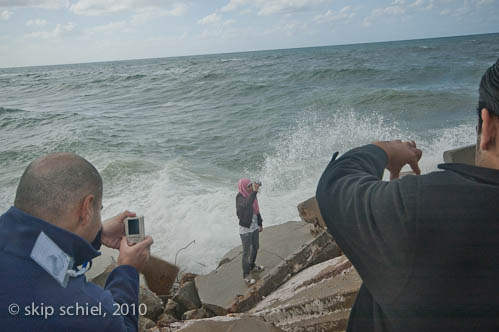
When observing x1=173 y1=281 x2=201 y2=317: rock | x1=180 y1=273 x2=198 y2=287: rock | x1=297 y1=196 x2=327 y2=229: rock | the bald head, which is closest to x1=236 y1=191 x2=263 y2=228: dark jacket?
x1=297 y1=196 x2=327 y2=229: rock

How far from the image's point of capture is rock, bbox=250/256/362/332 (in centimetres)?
258

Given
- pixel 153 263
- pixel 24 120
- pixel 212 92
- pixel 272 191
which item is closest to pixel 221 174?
pixel 272 191

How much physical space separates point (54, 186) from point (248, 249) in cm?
396

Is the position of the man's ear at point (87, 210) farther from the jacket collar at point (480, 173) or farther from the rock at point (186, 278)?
the rock at point (186, 278)

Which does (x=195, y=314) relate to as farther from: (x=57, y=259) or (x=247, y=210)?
(x=57, y=259)

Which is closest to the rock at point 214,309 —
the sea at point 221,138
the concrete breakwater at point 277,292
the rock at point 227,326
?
the concrete breakwater at point 277,292

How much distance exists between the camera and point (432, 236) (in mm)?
803

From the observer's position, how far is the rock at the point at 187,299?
4.67 metres

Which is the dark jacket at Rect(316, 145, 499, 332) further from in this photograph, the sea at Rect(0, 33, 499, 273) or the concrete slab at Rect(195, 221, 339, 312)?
the sea at Rect(0, 33, 499, 273)

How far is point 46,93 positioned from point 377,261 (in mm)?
38864

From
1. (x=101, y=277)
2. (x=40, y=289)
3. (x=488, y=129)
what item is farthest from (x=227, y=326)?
(x=101, y=277)

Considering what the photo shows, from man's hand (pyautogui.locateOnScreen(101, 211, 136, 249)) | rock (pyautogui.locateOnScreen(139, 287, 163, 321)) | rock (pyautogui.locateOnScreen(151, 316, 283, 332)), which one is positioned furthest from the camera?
rock (pyautogui.locateOnScreen(139, 287, 163, 321))

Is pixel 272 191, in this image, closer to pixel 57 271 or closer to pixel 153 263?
pixel 153 263

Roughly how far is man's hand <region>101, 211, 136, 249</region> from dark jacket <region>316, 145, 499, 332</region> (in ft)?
4.47
